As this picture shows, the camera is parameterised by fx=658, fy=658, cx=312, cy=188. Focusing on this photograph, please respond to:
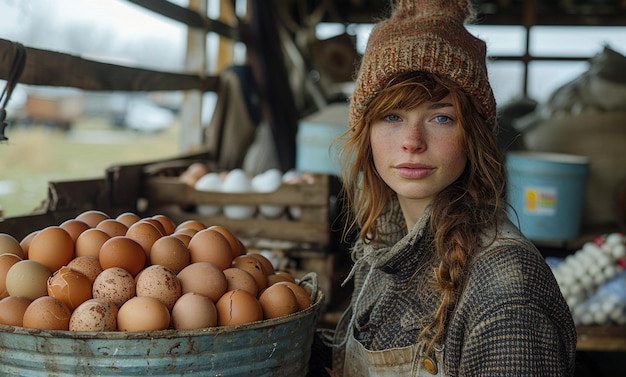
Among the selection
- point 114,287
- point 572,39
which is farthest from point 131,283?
point 572,39

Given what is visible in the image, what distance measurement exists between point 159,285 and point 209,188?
5.77 ft

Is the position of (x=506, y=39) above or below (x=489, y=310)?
above

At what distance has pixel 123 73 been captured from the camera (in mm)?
2873

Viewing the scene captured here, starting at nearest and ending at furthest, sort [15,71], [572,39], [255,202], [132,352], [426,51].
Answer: [132,352] < [426,51] < [15,71] < [255,202] < [572,39]

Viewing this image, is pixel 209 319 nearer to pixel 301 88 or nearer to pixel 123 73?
pixel 123 73

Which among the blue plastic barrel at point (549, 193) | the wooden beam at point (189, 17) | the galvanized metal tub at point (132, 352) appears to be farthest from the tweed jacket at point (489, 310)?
the blue plastic barrel at point (549, 193)

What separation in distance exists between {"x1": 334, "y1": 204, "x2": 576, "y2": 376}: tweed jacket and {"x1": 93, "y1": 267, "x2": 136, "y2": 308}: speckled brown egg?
59cm

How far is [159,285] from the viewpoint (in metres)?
1.26

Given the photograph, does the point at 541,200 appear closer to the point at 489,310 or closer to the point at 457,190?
the point at 457,190

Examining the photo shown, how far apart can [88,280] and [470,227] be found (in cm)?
81

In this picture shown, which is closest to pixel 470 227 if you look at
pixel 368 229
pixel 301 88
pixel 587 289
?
pixel 368 229

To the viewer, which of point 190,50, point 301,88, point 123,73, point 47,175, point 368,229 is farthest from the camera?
point 47,175

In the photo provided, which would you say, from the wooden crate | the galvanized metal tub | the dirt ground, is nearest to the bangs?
the galvanized metal tub

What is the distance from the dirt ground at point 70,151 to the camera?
6.41m
